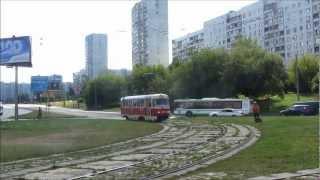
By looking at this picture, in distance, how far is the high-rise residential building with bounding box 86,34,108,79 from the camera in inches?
3307

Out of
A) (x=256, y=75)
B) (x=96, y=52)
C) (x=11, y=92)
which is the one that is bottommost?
(x=11, y=92)

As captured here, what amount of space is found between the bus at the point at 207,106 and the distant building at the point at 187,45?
9.77 metres

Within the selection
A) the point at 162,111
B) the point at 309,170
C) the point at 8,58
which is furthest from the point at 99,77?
the point at 309,170

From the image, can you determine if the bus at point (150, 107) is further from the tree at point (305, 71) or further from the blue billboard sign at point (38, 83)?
the tree at point (305, 71)

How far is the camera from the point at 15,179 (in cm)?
1597

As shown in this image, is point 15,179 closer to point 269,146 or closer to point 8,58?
point 269,146

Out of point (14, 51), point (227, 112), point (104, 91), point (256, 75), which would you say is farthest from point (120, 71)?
point (14, 51)

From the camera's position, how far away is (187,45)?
92.9 metres

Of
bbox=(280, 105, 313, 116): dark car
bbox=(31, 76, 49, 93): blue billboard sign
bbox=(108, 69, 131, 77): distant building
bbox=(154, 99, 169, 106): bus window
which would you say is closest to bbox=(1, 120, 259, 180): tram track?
bbox=(154, 99, 169, 106): bus window

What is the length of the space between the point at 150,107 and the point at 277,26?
64.0m

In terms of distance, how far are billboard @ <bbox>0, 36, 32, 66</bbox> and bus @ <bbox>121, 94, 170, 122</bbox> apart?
489 inches

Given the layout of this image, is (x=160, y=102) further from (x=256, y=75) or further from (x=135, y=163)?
(x=135, y=163)

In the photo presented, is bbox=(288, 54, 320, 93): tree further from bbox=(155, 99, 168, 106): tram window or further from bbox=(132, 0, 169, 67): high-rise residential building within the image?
bbox=(155, 99, 168, 106): tram window

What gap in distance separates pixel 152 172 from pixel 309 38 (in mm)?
100250
